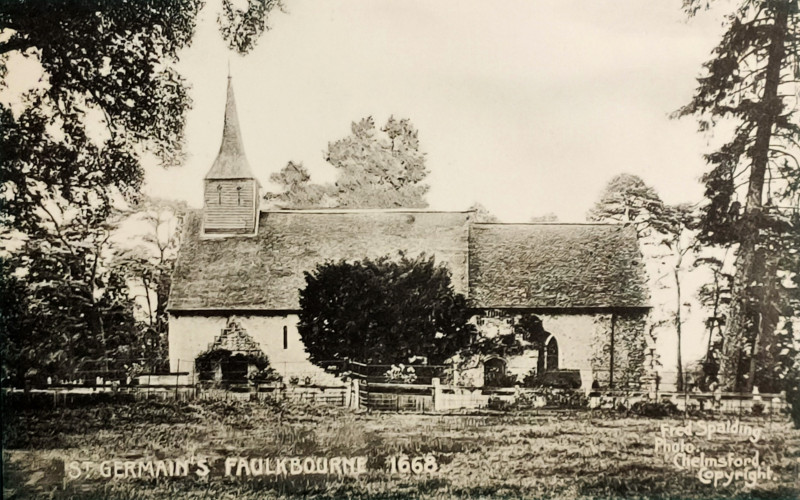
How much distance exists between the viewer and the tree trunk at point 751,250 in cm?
425

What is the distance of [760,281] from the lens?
4.28 metres

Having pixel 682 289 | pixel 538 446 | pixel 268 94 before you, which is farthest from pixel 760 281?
pixel 268 94

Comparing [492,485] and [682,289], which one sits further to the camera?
[682,289]

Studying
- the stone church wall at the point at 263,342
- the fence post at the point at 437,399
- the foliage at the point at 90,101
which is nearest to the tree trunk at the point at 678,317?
the fence post at the point at 437,399

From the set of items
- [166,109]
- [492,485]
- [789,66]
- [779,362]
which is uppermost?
[789,66]

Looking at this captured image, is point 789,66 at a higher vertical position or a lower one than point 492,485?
higher

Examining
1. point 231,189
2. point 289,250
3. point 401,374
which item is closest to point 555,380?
point 401,374

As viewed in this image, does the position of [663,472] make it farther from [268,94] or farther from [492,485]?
[268,94]

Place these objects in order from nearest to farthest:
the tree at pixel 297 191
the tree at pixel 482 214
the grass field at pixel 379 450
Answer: the grass field at pixel 379 450 → the tree at pixel 297 191 → the tree at pixel 482 214

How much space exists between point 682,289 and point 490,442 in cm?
140

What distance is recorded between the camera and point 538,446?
162 inches

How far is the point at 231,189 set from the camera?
4172mm

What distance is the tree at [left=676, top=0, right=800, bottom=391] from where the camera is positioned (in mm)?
4230

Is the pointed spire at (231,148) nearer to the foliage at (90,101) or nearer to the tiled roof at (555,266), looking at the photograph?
the foliage at (90,101)
